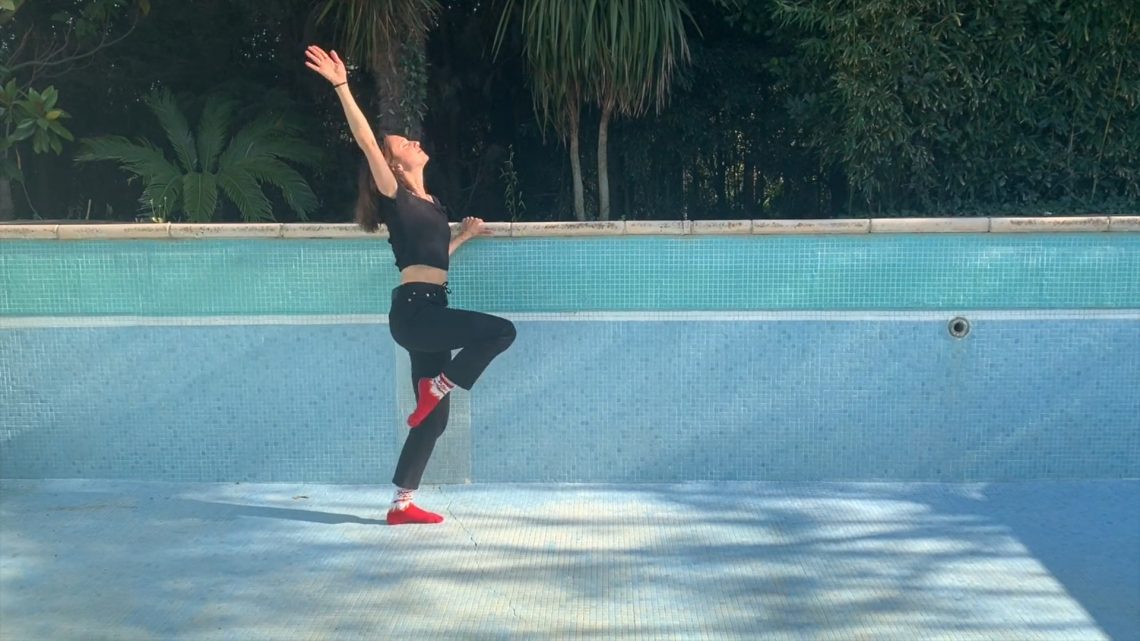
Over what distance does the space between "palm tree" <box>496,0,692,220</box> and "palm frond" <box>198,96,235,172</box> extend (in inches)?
93.6

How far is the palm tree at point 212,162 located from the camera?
7910 mm

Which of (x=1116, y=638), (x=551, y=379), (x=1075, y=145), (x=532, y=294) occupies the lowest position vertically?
(x=1116, y=638)

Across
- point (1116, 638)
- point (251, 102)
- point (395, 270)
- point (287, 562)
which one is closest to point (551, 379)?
point (395, 270)

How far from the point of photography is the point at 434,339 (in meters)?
5.38

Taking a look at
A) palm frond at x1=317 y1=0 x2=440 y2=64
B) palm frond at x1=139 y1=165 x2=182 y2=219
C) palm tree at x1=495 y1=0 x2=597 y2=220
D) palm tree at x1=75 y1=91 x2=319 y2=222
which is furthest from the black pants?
palm frond at x1=139 y1=165 x2=182 y2=219

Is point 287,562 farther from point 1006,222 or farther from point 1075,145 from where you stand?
point 1075,145

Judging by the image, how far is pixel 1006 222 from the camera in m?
5.78

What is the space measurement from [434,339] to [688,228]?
1.47m

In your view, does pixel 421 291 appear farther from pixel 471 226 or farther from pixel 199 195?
pixel 199 195

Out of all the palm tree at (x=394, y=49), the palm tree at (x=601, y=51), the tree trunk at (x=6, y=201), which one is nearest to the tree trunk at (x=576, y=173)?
the palm tree at (x=601, y=51)

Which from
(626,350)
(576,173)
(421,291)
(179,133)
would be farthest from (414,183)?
(179,133)

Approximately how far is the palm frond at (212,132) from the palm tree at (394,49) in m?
1.34

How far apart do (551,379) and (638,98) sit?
2.37 metres

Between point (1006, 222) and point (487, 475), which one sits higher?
point (1006, 222)
